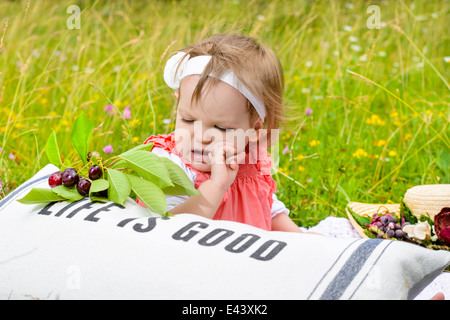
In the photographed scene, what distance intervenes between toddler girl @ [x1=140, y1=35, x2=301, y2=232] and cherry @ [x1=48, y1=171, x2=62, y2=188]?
1.04 ft

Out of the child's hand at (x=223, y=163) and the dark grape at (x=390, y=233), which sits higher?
the child's hand at (x=223, y=163)

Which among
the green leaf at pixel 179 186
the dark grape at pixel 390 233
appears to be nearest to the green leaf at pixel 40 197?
the green leaf at pixel 179 186

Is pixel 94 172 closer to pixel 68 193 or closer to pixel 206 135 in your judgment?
pixel 68 193

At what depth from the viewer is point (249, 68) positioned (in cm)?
176

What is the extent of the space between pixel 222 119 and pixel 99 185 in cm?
42

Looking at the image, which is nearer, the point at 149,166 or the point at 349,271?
the point at 349,271

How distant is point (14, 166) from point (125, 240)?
4.33 feet

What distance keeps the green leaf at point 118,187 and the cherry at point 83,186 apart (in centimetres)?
5

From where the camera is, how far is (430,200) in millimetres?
2037

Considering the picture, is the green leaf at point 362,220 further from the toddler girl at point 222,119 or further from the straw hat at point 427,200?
the toddler girl at point 222,119

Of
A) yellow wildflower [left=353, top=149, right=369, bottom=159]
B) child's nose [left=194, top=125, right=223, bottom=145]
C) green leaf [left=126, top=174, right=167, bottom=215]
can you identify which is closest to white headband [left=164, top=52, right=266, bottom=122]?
child's nose [left=194, top=125, right=223, bottom=145]

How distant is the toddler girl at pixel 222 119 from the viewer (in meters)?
1.68

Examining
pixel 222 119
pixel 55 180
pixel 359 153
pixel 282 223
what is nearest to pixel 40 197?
pixel 55 180
